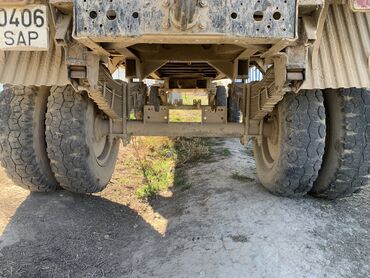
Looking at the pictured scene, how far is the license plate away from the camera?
278 centimetres

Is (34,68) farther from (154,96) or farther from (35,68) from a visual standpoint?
(154,96)

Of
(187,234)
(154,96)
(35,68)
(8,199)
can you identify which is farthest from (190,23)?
(154,96)

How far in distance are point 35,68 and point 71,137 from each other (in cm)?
74

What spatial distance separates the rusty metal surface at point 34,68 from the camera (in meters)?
3.35

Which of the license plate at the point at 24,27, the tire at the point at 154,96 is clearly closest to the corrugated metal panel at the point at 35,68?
the license plate at the point at 24,27

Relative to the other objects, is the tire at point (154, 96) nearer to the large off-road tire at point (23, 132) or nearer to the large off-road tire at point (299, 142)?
the large off-road tire at point (23, 132)

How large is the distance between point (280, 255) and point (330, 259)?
357mm

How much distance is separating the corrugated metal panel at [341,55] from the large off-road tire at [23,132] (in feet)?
7.88

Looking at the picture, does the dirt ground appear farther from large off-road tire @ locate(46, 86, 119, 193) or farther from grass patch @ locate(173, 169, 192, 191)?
large off-road tire @ locate(46, 86, 119, 193)

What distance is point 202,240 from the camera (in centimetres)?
366

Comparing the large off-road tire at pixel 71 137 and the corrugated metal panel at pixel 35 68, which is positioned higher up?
the corrugated metal panel at pixel 35 68

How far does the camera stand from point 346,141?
3938 mm

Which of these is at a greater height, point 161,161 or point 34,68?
point 34,68

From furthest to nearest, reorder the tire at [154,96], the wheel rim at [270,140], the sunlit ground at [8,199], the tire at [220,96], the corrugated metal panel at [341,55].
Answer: the tire at [220,96] < the tire at [154,96] < the wheel rim at [270,140] < the sunlit ground at [8,199] < the corrugated metal panel at [341,55]
